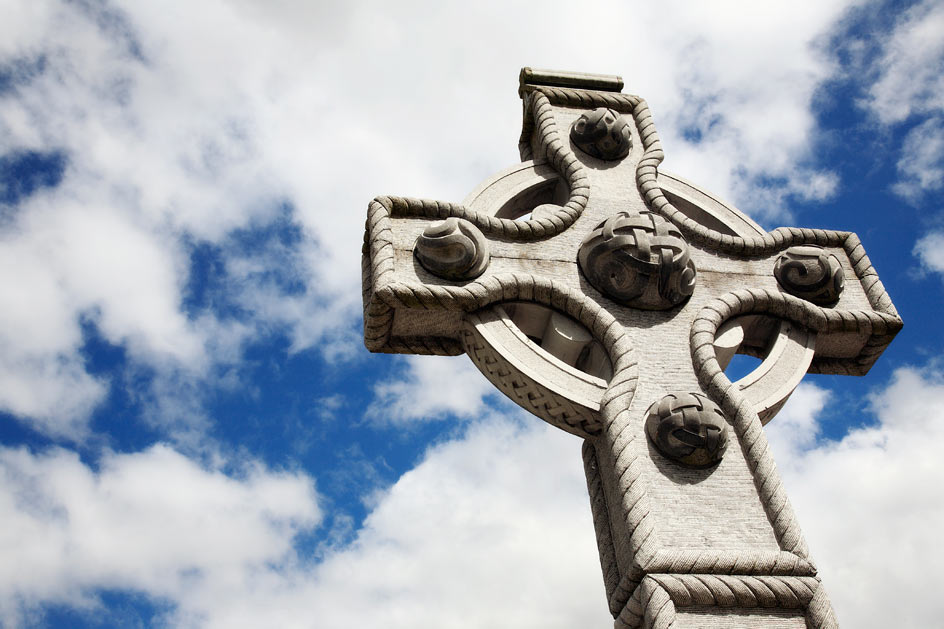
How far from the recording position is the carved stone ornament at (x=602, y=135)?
22.9ft

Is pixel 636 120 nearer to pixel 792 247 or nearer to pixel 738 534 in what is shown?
pixel 792 247

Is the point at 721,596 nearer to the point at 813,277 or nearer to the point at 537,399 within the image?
the point at 537,399

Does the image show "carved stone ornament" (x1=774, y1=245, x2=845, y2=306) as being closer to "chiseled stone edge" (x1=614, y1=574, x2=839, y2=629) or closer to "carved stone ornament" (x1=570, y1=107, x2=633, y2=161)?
"carved stone ornament" (x1=570, y1=107, x2=633, y2=161)

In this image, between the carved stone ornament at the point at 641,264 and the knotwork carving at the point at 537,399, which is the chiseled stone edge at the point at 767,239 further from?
the knotwork carving at the point at 537,399

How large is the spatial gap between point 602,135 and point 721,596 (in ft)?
12.6

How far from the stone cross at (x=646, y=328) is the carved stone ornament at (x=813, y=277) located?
15 millimetres

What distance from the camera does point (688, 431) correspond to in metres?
4.99

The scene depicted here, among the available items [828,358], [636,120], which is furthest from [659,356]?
[636,120]

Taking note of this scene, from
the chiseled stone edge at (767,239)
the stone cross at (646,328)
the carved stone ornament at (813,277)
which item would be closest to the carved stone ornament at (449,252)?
the stone cross at (646,328)

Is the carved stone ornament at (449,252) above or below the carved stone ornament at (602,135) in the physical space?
below

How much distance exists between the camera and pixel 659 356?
5.58 metres

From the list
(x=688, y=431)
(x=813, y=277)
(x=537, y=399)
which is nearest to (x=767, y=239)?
(x=813, y=277)

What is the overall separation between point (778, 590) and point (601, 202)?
3140 mm

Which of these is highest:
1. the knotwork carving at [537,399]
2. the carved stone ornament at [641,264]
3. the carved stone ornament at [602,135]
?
the carved stone ornament at [602,135]
